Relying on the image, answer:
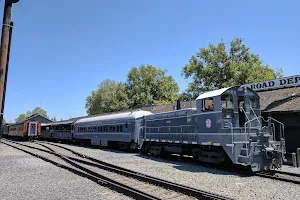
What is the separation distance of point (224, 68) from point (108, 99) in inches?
1112

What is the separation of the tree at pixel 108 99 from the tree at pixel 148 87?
1808mm

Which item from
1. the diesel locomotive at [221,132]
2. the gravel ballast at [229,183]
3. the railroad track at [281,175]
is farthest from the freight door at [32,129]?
the railroad track at [281,175]

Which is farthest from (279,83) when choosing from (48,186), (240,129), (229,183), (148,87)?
(148,87)

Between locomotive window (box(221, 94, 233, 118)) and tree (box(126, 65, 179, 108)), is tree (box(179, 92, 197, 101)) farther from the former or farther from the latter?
locomotive window (box(221, 94, 233, 118))

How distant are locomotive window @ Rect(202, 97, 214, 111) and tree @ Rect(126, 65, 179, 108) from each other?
4263 centimetres

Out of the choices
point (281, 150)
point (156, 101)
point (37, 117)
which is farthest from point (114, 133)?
point (37, 117)

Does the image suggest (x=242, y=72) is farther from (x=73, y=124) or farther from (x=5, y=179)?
(x=5, y=179)

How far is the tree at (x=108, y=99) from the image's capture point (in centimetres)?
5659

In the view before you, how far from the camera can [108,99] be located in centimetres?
5844

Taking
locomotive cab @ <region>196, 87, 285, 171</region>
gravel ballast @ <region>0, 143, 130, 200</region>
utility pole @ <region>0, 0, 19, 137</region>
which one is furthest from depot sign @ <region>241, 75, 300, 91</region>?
utility pole @ <region>0, 0, 19, 137</region>

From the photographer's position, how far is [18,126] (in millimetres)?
42781

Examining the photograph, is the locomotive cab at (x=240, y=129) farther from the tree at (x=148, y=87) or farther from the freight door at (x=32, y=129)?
the tree at (x=148, y=87)

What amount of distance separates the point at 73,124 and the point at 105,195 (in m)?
26.2

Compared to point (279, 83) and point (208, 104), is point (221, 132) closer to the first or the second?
point (208, 104)
